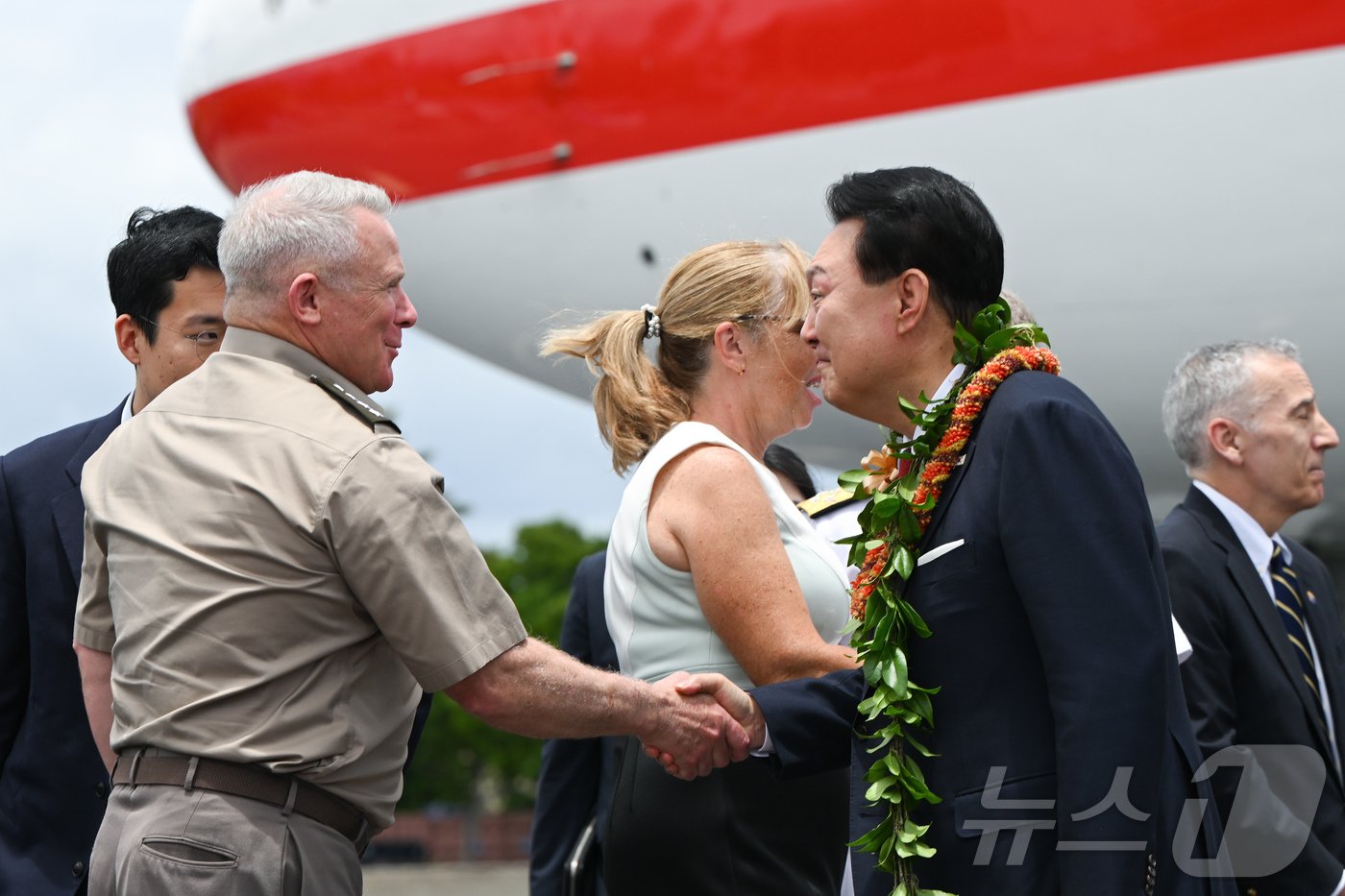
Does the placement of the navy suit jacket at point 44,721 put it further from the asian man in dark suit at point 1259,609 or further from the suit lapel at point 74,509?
the asian man in dark suit at point 1259,609

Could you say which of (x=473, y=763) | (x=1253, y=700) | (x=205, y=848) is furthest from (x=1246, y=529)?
(x=473, y=763)

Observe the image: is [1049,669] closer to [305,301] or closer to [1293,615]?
[305,301]

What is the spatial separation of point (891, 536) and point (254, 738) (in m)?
1.03

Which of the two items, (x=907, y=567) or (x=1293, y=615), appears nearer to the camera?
(x=907, y=567)

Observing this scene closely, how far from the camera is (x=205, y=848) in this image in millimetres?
2201

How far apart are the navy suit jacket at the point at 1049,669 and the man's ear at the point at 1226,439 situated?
194cm

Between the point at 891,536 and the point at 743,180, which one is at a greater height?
the point at 743,180

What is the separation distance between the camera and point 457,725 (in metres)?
46.4

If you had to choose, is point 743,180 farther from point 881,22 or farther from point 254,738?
point 254,738

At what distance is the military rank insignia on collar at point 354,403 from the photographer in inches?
94.5

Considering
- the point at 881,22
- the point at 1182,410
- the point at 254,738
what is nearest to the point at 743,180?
the point at 881,22

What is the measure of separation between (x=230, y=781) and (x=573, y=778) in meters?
2.15

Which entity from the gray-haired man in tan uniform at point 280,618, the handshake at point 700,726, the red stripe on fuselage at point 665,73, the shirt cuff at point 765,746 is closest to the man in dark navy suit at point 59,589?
the gray-haired man in tan uniform at point 280,618

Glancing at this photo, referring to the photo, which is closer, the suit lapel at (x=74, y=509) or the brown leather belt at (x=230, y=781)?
the brown leather belt at (x=230, y=781)
